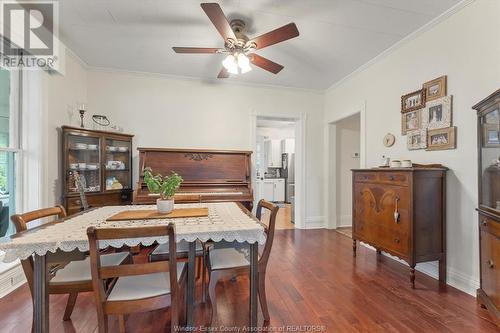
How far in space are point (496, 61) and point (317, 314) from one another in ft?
8.04

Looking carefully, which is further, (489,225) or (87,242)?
(489,225)

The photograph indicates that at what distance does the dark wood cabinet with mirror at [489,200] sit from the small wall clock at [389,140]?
102 cm

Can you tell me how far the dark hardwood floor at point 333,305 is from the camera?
164cm

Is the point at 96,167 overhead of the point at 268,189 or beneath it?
overhead

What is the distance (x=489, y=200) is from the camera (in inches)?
70.2

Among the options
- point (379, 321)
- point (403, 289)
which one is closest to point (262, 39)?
point (379, 321)

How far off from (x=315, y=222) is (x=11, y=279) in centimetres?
405

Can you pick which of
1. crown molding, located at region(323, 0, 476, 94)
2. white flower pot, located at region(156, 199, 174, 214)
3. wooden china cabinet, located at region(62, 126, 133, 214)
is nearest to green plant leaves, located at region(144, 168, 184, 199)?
white flower pot, located at region(156, 199, 174, 214)

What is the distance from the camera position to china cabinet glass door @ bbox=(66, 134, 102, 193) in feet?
9.37

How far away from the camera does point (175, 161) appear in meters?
3.50

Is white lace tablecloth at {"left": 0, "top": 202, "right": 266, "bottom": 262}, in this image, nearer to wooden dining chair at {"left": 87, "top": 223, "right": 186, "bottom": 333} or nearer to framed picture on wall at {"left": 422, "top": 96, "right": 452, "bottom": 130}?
wooden dining chair at {"left": 87, "top": 223, "right": 186, "bottom": 333}

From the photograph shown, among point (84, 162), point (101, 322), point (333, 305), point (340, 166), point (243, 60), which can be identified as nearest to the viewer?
point (101, 322)

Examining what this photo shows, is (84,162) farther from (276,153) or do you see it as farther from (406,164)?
(276,153)

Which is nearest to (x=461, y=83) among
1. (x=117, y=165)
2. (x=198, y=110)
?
(x=198, y=110)
